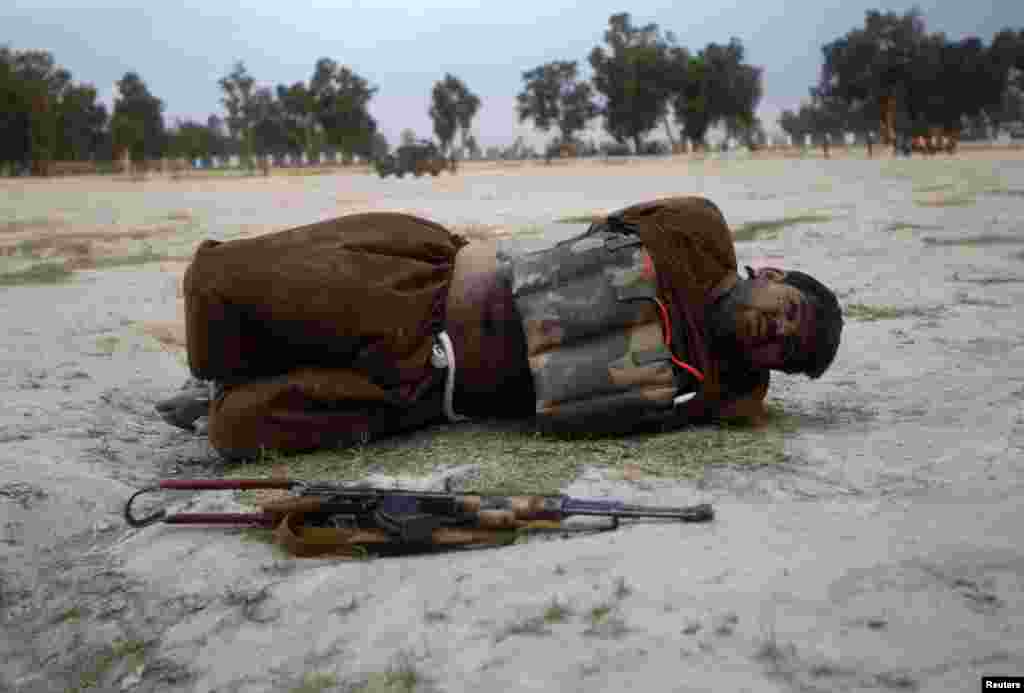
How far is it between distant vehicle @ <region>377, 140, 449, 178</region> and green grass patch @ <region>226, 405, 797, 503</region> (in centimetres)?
3494

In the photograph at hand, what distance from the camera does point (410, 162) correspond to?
37.8 m

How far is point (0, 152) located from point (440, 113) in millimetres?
33657

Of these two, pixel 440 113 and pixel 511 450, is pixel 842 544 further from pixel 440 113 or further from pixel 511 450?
pixel 440 113

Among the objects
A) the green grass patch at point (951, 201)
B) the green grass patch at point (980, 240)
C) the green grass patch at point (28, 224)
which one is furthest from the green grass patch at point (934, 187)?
the green grass patch at point (28, 224)

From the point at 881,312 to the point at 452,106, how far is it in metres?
77.0

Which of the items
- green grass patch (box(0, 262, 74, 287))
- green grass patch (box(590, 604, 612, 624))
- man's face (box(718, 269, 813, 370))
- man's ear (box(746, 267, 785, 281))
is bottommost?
green grass patch (box(590, 604, 612, 624))

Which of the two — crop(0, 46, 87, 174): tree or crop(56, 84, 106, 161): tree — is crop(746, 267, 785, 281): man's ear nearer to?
crop(0, 46, 87, 174): tree

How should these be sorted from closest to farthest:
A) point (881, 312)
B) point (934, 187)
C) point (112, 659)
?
point (112, 659) < point (881, 312) < point (934, 187)

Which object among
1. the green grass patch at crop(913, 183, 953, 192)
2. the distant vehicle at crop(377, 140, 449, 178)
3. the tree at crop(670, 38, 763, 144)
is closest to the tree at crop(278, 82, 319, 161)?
the tree at crop(670, 38, 763, 144)

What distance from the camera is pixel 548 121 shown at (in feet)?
243

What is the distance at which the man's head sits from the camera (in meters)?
2.94

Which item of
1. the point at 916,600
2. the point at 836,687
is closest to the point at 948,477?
the point at 916,600

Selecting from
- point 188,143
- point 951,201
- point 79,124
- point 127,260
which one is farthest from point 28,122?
point 951,201

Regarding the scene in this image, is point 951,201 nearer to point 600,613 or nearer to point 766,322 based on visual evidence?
point 766,322
